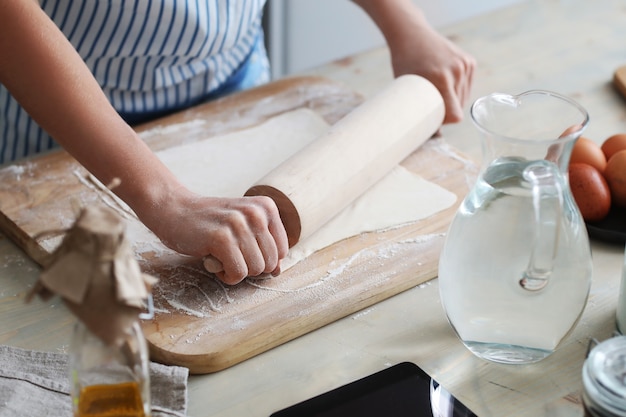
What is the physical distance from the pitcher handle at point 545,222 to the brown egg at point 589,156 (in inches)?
16.5

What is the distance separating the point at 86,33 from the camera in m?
1.37

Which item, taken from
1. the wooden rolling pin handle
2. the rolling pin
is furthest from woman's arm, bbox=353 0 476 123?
the wooden rolling pin handle

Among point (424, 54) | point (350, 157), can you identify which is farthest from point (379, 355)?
point (424, 54)

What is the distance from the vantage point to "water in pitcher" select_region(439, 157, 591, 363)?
82cm

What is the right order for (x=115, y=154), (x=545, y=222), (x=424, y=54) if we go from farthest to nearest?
(x=424, y=54)
(x=115, y=154)
(x=545, y=222)

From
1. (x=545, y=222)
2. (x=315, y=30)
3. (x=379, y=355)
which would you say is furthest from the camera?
(x=315, y=30)

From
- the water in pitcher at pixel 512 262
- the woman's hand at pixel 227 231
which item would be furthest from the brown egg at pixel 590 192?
the woman's hand at pixel 227 231

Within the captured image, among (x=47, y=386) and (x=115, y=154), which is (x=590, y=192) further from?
(x=47, y=386)

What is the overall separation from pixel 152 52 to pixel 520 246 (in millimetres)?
826

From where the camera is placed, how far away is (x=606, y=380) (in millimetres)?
711

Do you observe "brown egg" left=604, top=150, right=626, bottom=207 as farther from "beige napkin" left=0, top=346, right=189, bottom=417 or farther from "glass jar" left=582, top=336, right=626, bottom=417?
"beige napkin" left=0, top=346, right=189, bottom=417

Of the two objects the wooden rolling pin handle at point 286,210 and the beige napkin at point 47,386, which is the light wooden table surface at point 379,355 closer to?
the beige napkin at point 47,386

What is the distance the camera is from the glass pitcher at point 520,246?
2.66 feet

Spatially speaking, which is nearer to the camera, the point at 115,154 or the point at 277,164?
the point at 115,154
